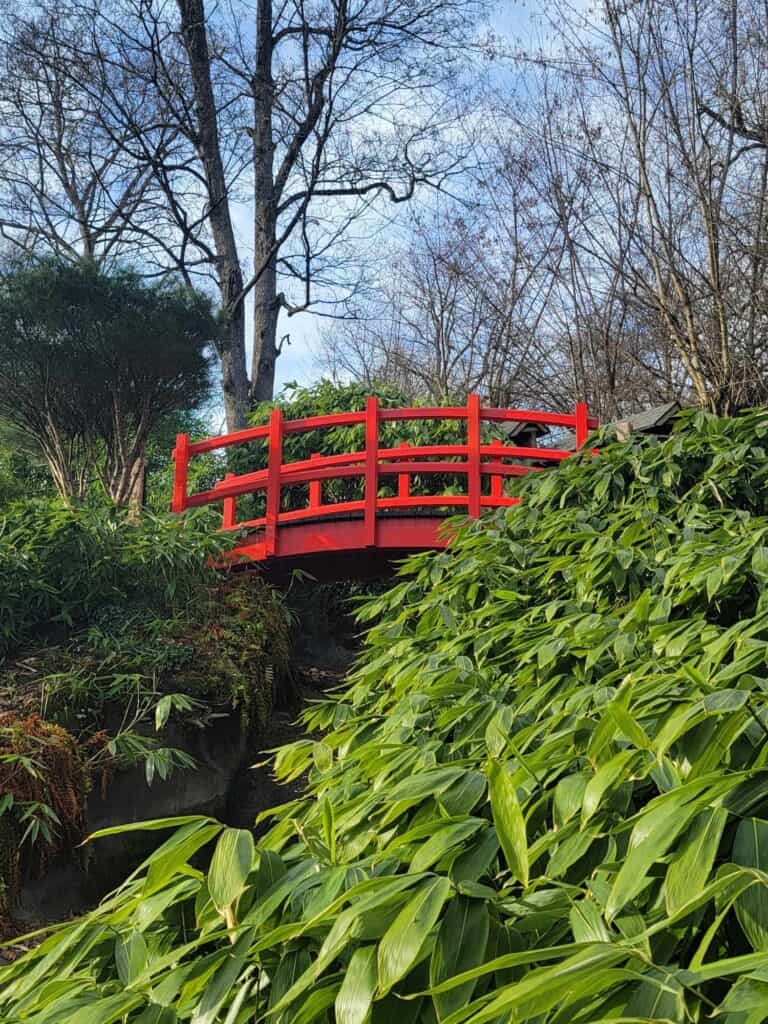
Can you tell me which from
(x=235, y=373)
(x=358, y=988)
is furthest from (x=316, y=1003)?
(x=235, y=373)

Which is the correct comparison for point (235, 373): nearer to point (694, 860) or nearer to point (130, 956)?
point (130, 956)

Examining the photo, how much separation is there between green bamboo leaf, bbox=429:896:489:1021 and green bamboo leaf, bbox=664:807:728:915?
0.26 m

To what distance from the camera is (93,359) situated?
8.38 m

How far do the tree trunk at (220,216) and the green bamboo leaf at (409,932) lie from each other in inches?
413

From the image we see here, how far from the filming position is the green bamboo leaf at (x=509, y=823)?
1448 millimetres

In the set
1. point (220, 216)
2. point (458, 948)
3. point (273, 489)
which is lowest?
point (458, 948)

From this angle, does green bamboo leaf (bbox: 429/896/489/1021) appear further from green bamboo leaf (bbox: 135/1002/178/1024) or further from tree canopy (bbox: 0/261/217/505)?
tree canopy (bbox: 0/261/217/505)

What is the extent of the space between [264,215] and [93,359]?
5.15 m

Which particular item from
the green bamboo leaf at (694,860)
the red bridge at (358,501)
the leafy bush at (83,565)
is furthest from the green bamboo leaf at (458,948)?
the red bridge at (358,501)

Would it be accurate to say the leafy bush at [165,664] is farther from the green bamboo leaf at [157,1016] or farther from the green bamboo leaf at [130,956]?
the green bamboo leaf at [157,1016]

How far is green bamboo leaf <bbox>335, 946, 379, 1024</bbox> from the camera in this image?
1234 millimetres

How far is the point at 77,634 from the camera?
20.4ft

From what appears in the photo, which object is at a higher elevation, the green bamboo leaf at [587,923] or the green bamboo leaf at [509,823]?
the green bamboo leaf at [509,823]

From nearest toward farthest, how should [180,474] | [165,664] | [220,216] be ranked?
[165,664]
[180,474]
[220,216]
